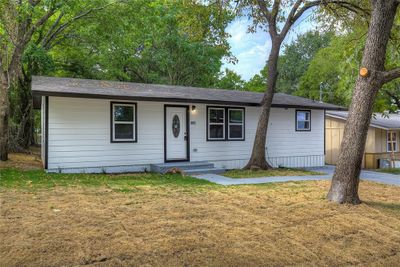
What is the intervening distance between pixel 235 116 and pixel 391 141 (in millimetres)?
12634

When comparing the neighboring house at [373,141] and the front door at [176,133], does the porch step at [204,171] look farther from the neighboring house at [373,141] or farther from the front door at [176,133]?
the neighboring house at [373,141]

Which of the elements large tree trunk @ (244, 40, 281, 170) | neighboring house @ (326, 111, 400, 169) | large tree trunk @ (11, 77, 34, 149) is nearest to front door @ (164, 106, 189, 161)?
large tree trunk @ (244, 40, 281, 170)

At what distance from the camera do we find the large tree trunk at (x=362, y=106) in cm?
679

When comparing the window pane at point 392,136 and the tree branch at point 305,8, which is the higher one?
the tree branch at point 305,8

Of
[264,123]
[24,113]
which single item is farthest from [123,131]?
[24,113]

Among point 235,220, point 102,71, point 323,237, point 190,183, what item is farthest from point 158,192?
point 102,71

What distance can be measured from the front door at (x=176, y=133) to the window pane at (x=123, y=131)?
128 centimetres

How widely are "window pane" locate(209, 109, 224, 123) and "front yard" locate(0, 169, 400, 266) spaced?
17.5 feet

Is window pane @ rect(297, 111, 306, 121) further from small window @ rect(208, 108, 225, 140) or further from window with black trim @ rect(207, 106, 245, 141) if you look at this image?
small window @ rect(208, 108, 225, 140)

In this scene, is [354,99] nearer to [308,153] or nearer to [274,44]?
[274,44]

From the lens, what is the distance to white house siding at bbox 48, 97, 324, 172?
10594 millimetres

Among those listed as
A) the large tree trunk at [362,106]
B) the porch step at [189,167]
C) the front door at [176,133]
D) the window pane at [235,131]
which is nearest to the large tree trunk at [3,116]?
the porch step at [189,167]

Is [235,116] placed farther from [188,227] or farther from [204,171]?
[188,227]

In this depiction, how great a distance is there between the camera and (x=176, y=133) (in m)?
12.5
